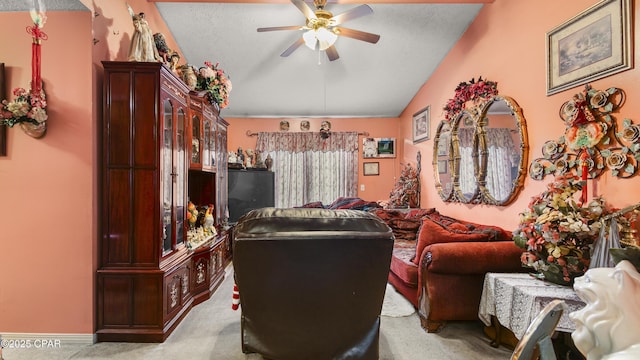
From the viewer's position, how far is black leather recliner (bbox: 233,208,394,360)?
1512 mm

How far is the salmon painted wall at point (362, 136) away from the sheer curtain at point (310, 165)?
0.50 ft

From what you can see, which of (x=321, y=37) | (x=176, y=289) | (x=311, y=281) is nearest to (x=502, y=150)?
(x=321, y=37)

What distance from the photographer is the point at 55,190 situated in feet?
7.02

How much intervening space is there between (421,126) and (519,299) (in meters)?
3.43

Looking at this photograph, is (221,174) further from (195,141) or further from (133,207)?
(133,207)

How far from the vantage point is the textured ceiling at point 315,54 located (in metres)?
3.30

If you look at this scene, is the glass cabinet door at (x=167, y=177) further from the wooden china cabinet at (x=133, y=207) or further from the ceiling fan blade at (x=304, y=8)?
the ceiling fan blade at (x=304, y=8)

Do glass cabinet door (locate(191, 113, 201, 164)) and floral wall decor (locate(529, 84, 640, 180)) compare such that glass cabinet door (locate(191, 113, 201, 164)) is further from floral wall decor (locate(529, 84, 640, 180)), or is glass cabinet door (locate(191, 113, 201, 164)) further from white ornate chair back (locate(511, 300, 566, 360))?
floral wall decor (locate(529, 84, 640, 180))

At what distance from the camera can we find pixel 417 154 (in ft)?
16.7

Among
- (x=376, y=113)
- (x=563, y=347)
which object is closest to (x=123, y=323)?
(x=563, y=347)

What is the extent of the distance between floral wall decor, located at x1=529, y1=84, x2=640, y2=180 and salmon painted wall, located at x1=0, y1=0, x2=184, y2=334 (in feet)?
11.2

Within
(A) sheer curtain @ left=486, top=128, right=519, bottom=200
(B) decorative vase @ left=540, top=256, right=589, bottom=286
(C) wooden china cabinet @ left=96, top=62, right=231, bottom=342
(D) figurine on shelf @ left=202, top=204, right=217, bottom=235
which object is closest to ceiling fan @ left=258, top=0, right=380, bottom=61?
(C) wooden china cabinet @ left=96, top=62, right=231, bottom=342

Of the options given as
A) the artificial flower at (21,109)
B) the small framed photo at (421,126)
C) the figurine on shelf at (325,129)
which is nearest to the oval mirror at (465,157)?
the small framed photo at (421,126)

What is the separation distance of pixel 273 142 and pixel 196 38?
97.5 inches
